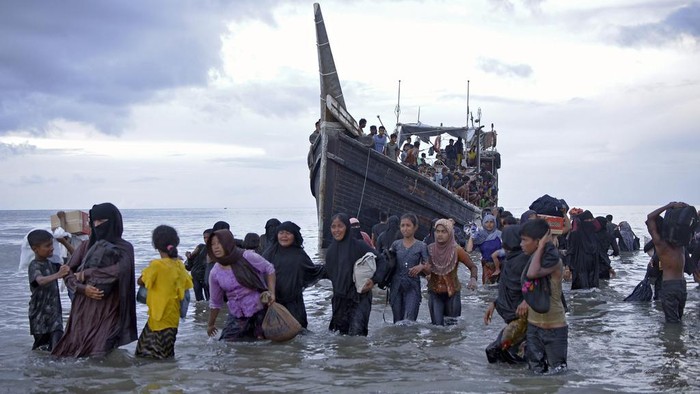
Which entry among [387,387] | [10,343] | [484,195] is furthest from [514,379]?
[484,195]

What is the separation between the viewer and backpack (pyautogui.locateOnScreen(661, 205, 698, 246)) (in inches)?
306

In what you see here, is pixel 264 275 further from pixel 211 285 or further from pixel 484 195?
pixel 484 195

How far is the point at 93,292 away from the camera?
585 centimetres

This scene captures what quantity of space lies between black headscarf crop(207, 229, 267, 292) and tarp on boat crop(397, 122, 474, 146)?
814 inches

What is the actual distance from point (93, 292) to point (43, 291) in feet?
3.55

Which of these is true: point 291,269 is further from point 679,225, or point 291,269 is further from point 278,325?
point 679,225

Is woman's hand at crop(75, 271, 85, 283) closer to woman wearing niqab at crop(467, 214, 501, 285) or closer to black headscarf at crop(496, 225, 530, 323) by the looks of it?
black headscarf at crop(496, 225, 530, 323)

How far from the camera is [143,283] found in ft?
19.8

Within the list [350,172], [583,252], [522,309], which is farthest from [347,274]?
[350,172]

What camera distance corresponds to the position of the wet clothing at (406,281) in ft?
26.0

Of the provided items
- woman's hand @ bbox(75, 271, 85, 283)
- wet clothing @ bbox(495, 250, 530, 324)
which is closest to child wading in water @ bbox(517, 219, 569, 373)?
wet clothing @ bbox(495, 250, 530, 324)

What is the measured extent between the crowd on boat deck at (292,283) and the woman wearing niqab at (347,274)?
0.01 metres

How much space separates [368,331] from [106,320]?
9.92 ft

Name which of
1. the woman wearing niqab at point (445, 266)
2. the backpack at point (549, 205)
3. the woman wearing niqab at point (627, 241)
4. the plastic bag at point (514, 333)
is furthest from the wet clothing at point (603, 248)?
the woman wearing niqab at point (627, 241)
